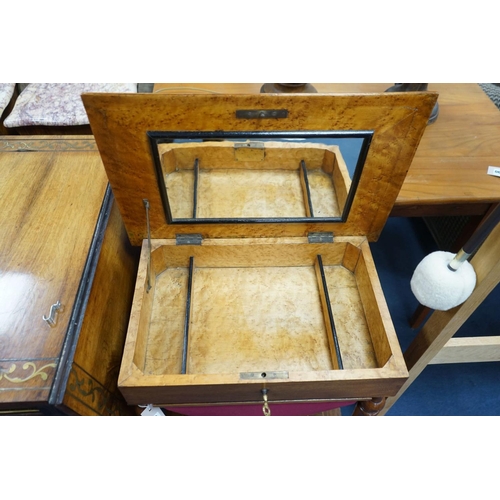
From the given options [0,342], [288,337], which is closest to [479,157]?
[288,337]

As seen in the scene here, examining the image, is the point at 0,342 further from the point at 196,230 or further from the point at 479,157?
the point at 479,157

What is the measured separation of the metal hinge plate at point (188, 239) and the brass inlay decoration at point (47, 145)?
1.59 ft

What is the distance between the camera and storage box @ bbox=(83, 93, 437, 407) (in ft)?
2.94

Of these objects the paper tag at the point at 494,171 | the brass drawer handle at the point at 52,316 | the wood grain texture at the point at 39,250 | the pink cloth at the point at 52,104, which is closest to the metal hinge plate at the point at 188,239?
the wood grain texture at the point at 39,250

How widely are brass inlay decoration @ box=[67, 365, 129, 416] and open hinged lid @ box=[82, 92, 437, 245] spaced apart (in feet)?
1.45

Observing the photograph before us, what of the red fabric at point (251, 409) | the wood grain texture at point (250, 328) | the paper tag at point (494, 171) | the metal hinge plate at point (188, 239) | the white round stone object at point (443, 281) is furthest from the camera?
the paper tag at point (494, 171)

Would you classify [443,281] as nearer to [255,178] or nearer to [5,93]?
[255,178]

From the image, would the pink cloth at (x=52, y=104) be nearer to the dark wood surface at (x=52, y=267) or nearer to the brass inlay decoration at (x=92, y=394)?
the dark wood surface at (x=52, y=267)

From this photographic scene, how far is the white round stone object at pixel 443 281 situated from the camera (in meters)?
0.83

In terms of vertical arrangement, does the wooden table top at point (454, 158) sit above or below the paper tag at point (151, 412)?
above

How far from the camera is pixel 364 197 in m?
1.10

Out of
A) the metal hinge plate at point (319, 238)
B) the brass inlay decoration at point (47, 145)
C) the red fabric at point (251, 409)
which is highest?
the brass inlay decoration at point (47, 145)

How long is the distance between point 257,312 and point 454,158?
104cm

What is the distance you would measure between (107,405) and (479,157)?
1.61 m
